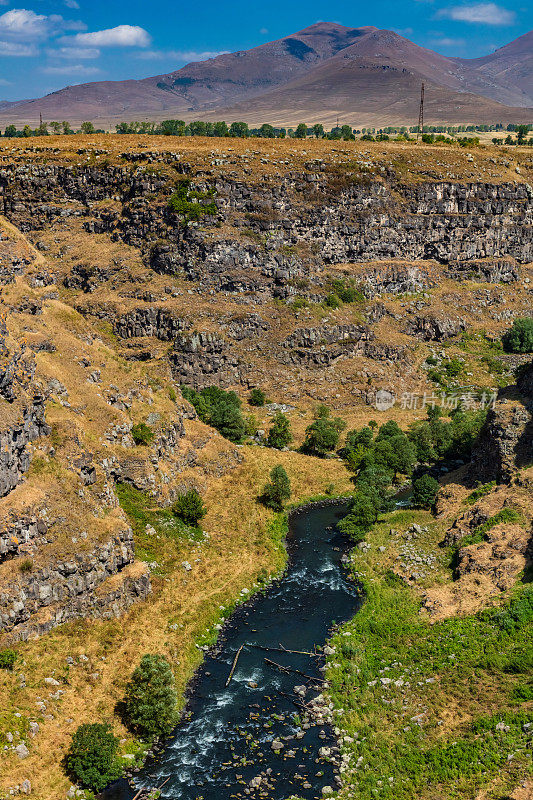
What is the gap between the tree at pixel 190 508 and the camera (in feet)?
218

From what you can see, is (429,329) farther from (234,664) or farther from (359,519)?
(234,664)

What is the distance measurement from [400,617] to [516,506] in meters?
14.2

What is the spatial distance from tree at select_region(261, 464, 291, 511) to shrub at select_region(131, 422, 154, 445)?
14.7 m

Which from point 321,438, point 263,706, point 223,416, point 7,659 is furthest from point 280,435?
point 7,659

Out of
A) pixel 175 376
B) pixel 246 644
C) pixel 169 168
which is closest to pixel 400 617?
pixel 246 644

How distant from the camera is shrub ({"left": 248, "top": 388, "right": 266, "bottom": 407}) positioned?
9712cm

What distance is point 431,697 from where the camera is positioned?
45.7m

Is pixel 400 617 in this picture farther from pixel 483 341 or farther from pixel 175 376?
pixel 483 341

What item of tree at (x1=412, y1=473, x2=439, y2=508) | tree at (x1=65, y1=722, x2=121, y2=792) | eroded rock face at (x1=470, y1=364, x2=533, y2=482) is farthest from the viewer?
tree at (x1=412, y1=473, x2=439, y2=508)

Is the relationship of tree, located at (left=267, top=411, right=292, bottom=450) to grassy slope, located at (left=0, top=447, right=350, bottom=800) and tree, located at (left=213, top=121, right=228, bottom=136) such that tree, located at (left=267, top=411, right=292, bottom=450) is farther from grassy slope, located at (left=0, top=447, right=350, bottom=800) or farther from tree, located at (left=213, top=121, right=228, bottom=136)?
tree, located at (left=213, top=121, right=228, bottom=136)

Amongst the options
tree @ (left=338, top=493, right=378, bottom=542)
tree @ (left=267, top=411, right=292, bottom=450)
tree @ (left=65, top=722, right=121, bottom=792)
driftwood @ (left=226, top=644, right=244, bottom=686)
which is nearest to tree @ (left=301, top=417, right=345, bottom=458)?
tree @ (left=267, top=411, right=292, bottom=450)

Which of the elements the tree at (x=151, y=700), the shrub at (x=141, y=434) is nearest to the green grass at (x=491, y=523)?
the tree at (x=151, y=700)

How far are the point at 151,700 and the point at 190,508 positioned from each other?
78.3 feet

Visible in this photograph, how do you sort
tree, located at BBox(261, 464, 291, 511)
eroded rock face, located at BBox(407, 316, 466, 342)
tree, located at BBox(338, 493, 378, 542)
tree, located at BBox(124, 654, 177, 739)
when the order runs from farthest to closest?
eroded rock face, located at BBox(407, 316, 466, 342) → tree, located at BBox(261, 464, 291, 511) → tree, located at BBox(338, 493, 378, 542) → tree, located at BBox(124, 654, 177, 739)
